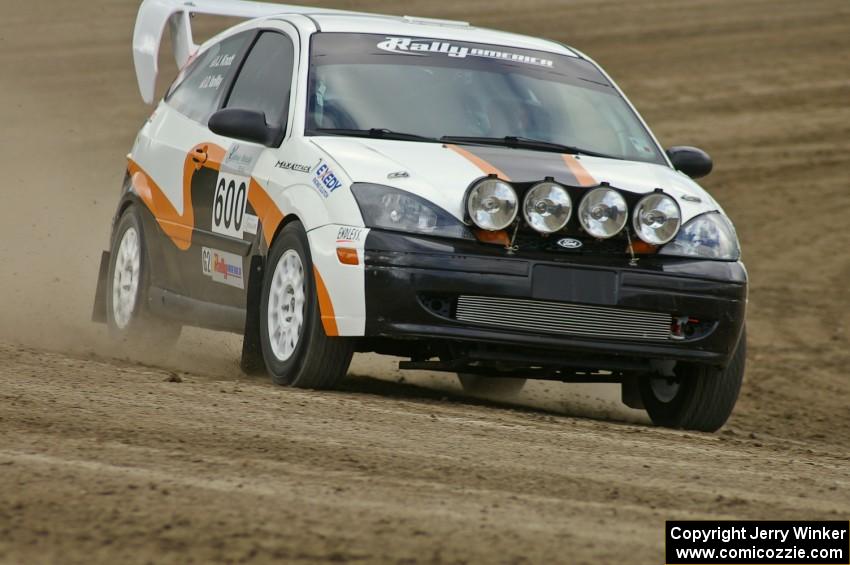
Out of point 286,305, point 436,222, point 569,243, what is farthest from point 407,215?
point 286,305

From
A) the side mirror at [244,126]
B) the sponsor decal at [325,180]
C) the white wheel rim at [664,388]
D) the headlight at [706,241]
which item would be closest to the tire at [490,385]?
the white wheel rim at [664,388]

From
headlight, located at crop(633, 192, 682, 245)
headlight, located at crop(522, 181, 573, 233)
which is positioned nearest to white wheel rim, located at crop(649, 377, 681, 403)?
headlight, located at crop(633, 192, 682, 245)

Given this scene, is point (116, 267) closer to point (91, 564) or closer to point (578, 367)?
point (578, 367)

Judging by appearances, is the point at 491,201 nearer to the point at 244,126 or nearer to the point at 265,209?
the point at 265,209

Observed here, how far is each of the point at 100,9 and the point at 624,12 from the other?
28.1 feet

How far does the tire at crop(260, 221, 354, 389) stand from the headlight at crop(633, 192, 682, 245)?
50.5 inches

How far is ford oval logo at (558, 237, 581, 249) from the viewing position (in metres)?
7.05

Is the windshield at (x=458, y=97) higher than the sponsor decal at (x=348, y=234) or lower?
higher

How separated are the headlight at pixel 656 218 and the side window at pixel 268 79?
1753 mm

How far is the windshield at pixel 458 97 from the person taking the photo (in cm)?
779

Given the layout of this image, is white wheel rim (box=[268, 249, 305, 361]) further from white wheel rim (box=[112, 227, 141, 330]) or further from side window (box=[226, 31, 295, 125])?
white wheel rim (box=[112, 227, 141, 330])

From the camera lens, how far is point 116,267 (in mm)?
9531

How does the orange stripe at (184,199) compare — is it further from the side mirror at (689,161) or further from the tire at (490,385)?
the side mirror at (689,161)

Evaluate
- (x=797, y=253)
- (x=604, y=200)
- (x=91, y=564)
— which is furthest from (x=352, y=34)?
(x=797, y=253)
